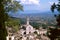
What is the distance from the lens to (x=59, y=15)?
8219 mm

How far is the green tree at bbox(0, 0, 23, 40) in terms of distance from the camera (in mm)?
11031

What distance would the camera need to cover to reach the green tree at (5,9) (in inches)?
434

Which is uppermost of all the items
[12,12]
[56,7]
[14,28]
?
[56,7]

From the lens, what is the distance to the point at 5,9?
44.0 feet

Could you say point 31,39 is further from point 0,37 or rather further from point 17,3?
point 0,37

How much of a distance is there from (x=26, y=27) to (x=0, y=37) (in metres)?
35.8

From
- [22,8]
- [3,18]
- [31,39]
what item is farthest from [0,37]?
[31,39]

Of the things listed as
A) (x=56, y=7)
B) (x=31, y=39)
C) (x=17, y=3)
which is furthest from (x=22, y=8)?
(x=31, y=39)

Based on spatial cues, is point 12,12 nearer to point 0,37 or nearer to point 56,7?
point 0,37

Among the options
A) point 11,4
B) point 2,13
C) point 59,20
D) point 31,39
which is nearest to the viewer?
point 59,20

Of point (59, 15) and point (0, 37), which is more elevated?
point (59, 15)

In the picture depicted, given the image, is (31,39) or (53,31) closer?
(53,31)

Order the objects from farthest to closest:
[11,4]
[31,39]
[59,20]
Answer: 1. [31,39]
2. [11,4]
3. [59,20]

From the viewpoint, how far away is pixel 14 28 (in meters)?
14.7
